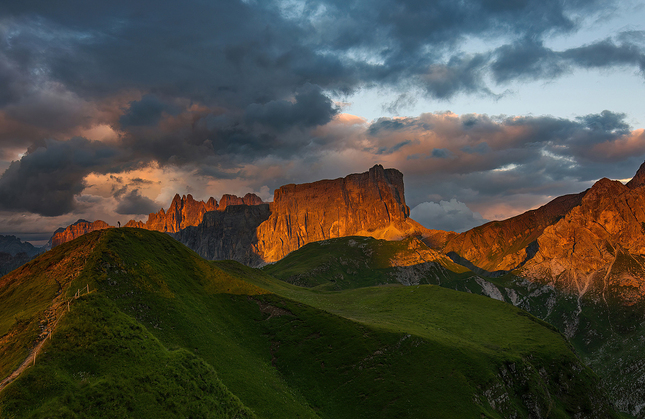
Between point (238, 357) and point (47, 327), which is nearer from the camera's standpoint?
point (47, 327)

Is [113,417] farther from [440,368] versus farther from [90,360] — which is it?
[440,368]

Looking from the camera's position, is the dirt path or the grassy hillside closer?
the grassy hillside

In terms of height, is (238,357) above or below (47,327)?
below

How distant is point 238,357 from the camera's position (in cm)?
6050

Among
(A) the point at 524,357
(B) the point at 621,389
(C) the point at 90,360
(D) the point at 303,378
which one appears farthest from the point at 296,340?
(B) the point at 621,389

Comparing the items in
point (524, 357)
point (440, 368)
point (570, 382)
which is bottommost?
point (570, 382)

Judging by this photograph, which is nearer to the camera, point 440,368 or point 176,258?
point 440,368

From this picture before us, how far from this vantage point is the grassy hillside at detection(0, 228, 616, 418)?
3506cm

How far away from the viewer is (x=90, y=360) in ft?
117

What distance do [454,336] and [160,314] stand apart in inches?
2703

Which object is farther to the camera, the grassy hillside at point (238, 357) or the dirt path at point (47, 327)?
the dirt path at point (47, 327)

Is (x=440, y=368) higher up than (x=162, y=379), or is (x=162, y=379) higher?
(x=162, y=379)

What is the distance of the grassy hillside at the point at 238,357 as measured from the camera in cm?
3506

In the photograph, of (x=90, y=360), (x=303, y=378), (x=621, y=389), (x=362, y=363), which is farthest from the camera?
(x=621, y=389)
